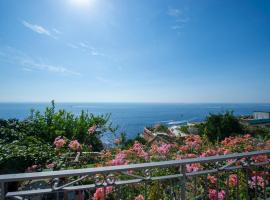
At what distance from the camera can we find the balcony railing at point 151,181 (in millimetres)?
1699

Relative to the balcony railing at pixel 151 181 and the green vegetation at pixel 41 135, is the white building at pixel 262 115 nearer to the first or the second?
Result: the green vegetation at pixel 41 135

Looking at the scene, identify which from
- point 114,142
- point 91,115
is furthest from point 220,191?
point 91,115

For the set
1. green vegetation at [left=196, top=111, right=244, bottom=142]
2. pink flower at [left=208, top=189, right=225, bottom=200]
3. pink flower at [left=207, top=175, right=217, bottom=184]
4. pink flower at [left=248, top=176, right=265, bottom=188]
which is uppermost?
pink flower at [left=207, top=175, right=217, bottom=184]

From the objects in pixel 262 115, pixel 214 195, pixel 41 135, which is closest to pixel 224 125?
pixel 41 135

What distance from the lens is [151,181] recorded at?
6.99ft

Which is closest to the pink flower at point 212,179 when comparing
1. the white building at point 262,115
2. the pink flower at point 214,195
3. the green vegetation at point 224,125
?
the pink flower at point 214,195

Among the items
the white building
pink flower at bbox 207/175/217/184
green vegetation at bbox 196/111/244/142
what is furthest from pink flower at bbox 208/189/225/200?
the white building

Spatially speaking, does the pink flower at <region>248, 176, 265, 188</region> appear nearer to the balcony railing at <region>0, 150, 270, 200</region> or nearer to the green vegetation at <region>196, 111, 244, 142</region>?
the balcony railing at <region>0, 150, 270, 200</region>

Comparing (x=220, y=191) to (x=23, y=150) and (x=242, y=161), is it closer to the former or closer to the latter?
(x=242, y=161)

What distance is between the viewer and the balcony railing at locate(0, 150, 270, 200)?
66.9 inches

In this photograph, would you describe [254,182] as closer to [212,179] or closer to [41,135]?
[212,179]

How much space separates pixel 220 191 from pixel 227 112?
23883 millimetres

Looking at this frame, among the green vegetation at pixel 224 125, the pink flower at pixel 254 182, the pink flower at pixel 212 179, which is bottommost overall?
the green vegetation at pixel 224 125

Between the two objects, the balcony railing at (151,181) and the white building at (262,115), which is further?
the white building at (262,115)
